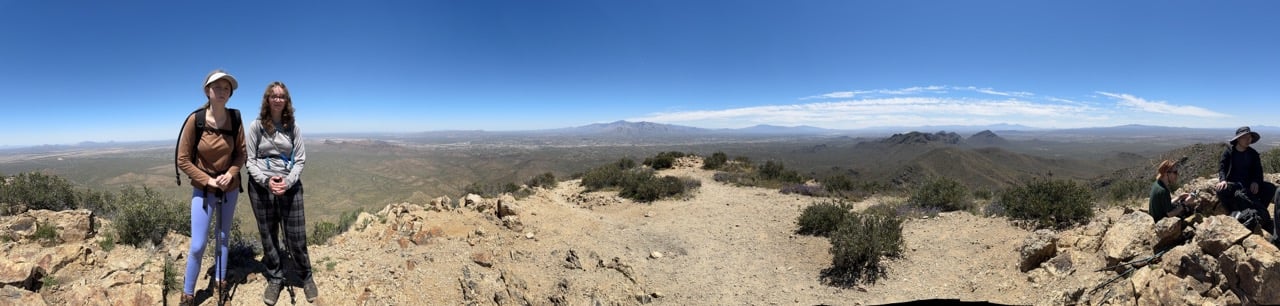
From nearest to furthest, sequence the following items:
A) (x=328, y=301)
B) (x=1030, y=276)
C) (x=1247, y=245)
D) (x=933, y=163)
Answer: (x=1247, y=245) → (x=328, y=301) → (x=1030, y=276) → (x=933, y=163)

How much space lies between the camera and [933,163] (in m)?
49.3

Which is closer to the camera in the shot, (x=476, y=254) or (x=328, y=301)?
(x=328, y=301)

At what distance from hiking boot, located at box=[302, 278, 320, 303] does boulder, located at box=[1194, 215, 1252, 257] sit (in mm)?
6865

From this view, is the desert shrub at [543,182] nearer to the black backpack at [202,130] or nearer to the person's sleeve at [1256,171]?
the black backpack at [202,130]

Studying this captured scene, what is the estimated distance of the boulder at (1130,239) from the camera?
4312 mm

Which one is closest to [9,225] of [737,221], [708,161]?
[737,221]

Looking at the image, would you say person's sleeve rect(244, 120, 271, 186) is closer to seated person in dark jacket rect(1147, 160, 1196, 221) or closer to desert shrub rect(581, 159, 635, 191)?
seated person in dark jacket rect(1147, 160, 1196, 221)

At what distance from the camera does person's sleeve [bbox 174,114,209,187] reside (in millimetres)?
3209

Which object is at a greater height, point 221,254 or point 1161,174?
point 1161,174

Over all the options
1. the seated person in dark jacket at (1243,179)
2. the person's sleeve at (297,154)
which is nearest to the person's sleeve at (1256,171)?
the seated person in dark jacket at (1243,179)

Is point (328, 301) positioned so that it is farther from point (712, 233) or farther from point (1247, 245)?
point (1247, 245)

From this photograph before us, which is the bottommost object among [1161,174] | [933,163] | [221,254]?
[933,163]

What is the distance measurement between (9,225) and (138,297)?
7.57 ft

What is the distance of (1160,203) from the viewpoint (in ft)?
15.2
